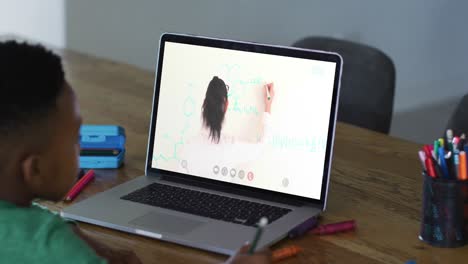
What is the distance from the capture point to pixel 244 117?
148 cm

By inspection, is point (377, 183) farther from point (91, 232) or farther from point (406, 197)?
point (91, 232)

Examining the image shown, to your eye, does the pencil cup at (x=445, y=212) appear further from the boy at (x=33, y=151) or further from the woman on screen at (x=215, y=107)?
the boy at (x=33, y=151)

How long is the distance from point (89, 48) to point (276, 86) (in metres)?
2.27

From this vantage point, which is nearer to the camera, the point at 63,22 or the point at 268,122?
the point at 268,122

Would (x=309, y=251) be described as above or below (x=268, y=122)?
below

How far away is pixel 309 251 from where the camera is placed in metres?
1.28

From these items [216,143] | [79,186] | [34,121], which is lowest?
[79,186]

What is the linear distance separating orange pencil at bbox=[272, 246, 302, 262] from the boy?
33 centimetres

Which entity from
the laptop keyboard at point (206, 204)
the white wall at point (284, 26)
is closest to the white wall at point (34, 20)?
the white wall at point (284, 26)

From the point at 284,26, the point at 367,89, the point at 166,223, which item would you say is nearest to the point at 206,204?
the point at 166,223

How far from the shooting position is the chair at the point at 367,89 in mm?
Answer: 2234

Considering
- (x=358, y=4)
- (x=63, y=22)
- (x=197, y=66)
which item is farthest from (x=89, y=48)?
(x=197, y=66)

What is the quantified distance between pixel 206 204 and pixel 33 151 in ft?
1.55

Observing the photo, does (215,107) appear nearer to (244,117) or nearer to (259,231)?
(244,117)
